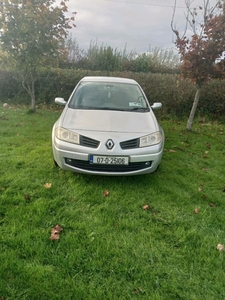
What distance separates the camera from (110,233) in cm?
230

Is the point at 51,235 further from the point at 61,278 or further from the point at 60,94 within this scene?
the point at 60,94

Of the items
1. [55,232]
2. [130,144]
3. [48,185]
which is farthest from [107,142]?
[55,232]

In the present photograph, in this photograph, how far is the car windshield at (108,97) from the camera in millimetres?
3760

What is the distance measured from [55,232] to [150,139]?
1.72 meters

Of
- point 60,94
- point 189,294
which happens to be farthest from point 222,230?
point 60,94

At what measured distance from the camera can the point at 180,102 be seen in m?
7.96

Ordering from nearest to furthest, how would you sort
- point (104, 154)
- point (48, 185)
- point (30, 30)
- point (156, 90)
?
point (104, 154) → point (48, 185) → point (30, 30) → point (156, 90)

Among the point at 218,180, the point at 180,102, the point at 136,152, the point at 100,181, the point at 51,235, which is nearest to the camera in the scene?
the point at 51,235

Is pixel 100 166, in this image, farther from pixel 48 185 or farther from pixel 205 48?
pixel 205 48

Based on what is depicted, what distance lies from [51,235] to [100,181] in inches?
47.5

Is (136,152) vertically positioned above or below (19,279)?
above

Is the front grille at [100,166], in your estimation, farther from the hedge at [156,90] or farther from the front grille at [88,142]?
the hedge at [156,90]

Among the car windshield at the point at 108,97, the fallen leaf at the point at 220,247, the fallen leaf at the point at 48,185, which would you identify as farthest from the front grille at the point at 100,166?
the fallen leaf at the point at 220,247

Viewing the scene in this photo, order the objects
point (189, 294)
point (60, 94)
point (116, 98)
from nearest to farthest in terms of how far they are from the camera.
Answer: point (189, 294) → point (116, 98) → point (60, 94)
